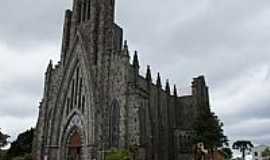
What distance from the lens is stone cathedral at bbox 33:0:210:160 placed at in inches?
1774

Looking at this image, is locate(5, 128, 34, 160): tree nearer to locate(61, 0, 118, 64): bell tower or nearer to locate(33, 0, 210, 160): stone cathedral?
locate(33, 0, 210, 160): stone cathedral

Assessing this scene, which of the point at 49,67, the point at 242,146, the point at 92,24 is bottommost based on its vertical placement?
the point at 242,146

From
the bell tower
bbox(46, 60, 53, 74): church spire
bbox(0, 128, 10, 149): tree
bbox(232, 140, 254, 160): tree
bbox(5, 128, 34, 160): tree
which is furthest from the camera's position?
bbox(232, 140, 254, 160): tree

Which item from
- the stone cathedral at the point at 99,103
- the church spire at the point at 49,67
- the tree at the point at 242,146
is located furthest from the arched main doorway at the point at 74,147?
the tree at the point at 242,146

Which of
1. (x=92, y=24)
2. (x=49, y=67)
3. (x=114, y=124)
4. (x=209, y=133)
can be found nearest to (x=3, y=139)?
(x=49, y=67)

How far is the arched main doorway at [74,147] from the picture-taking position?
161 ft

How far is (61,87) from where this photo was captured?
2099 inches

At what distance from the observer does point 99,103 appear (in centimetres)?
4775

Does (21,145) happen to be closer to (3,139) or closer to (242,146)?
(3,139)

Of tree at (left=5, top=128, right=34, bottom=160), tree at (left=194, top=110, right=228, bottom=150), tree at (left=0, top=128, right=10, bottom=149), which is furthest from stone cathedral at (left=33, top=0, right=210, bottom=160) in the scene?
tree at (left=5, top=128, right=34, bottom=160)

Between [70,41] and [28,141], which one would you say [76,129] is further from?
[28,141]

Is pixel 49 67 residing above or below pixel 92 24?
below

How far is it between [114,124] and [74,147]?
8.13m

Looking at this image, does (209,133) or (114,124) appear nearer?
(114,124)
